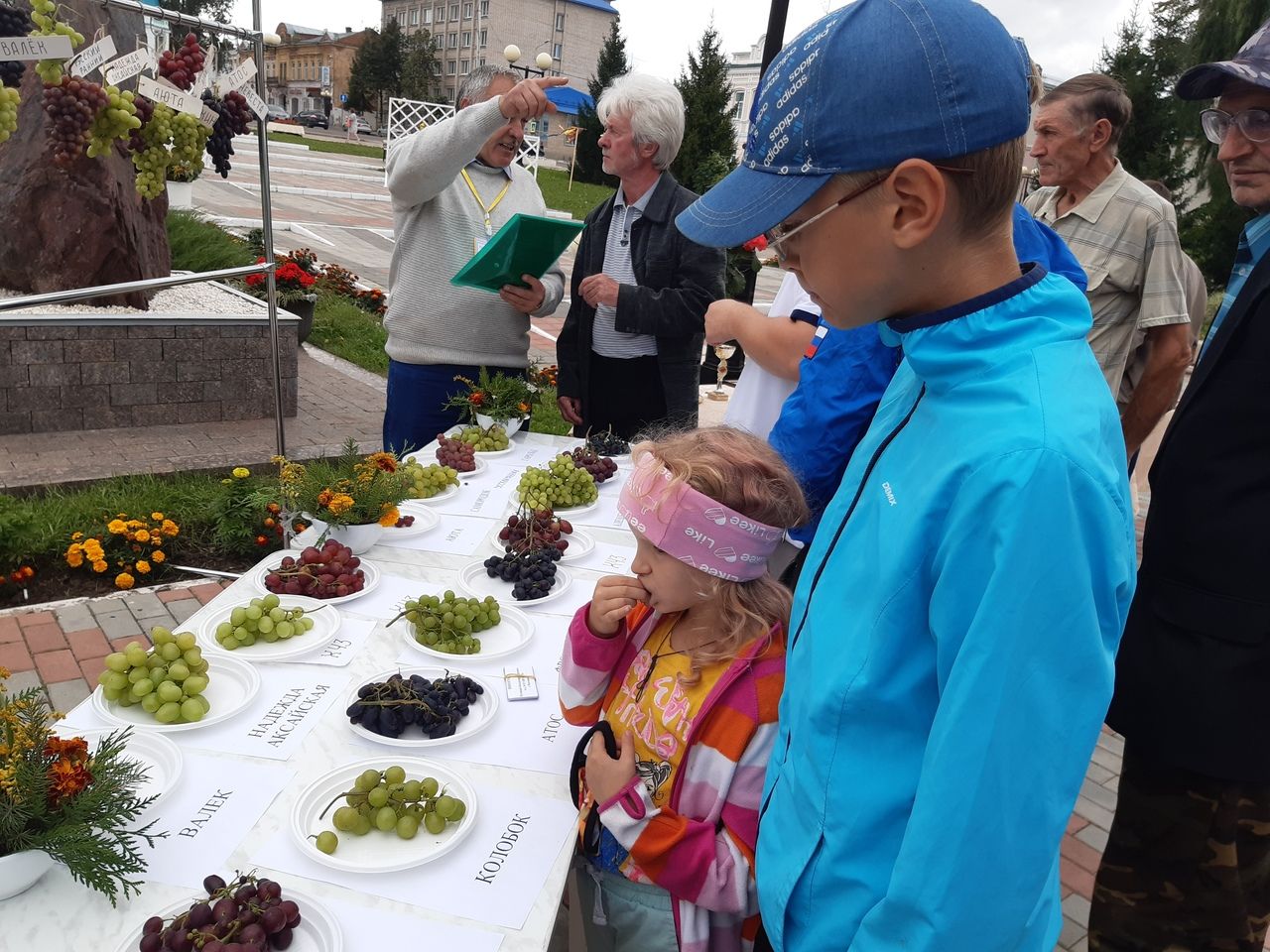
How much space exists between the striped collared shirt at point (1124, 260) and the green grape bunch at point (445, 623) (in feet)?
9.31

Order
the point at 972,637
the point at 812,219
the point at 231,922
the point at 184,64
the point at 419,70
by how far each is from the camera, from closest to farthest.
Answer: the point at 972,637, the point at 812,219, the point at 231,922, the point at 184,64, the point at 419,70

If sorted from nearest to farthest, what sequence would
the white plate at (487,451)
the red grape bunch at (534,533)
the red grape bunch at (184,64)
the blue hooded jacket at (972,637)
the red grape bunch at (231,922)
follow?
1. the blue hooded jacket at (972,637)
2. the red grape bunch at (231,922)
3. the red grape bunch at (184,64)
4. the red grape bunch at (534,533)
5. the white plate at (487,451)

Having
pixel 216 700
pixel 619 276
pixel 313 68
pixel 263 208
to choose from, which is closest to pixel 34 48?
pixel 263 208

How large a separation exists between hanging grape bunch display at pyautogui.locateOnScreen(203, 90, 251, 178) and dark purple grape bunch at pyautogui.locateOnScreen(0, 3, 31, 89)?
1.90ft

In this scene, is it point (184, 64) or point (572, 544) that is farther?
point (572, 544)

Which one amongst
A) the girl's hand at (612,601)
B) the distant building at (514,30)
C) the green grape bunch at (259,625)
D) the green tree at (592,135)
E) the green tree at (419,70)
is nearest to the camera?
→ the girl's hand at (612,601)

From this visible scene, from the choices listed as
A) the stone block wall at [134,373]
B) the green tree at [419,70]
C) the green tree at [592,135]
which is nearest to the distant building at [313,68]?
the green tree at [419,70]

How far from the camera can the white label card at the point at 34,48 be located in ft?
6.18

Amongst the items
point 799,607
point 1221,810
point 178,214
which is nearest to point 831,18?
point 799,607

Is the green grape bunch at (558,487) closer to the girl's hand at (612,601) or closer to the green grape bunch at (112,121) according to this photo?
the girl's hand at (612,601)

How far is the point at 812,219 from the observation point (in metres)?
0.96

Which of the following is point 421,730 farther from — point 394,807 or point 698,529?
point 698,529

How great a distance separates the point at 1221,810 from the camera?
5.86 ft

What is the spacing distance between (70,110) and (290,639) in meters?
1.50
